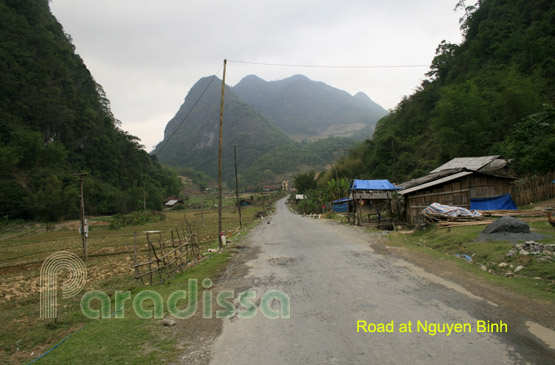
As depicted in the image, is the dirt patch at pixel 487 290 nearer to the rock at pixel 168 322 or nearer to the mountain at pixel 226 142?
the rock at pixel 168 322

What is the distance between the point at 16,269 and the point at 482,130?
37316mm

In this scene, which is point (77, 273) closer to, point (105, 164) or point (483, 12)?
point (483, 12)

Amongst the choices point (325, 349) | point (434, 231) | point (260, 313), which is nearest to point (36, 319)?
point (260, 313)

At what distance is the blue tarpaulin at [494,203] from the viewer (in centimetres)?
1669

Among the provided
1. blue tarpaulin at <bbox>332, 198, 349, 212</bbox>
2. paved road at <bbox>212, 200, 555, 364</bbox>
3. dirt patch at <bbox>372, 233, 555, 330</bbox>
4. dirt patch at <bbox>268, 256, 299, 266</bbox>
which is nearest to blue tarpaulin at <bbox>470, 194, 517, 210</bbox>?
dirt patch at <bbox>372, 233, 555, 330</bbox>

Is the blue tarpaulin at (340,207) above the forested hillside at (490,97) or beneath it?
beneath

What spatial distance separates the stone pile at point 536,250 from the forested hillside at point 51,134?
59045 mm

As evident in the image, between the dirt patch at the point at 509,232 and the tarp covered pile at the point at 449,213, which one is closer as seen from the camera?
the dirt patch at the point at 509,232
